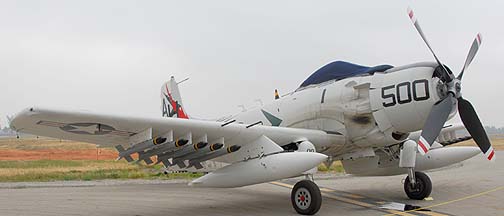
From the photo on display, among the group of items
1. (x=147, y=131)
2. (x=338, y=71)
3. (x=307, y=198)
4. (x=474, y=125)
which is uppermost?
(x=338, y=71)

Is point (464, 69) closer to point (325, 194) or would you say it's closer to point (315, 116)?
point (315, 116)

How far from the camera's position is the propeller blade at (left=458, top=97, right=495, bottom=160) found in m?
8.08

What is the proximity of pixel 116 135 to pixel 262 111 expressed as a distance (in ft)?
12.9

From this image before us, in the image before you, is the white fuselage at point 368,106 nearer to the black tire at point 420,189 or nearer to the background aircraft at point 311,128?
the background aircraft at point 311,128

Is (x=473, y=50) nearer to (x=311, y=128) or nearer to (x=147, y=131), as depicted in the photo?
Result: (x=311, y=128)

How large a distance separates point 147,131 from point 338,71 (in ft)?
13.7

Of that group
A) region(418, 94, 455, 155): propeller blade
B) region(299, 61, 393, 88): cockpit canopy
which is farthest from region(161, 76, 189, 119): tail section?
region(418, 94, 455, 155): propeller blade

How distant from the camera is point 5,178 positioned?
50.4ft

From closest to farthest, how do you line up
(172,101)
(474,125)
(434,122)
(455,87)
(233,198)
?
(434,122)
(455,87)
(474,125)
(233,198)
(172,101)

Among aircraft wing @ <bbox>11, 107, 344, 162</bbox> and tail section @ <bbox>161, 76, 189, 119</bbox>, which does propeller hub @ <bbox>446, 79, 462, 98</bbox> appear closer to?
aircraft wing @ <bbox>11, 107, 344, 162</bbox>

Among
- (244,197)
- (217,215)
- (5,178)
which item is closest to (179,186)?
(244,197)

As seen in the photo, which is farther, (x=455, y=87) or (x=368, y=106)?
(x=368, y=106)

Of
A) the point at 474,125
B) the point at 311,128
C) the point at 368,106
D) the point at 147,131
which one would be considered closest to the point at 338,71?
the point at 368,106

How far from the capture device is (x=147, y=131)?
727 cm
